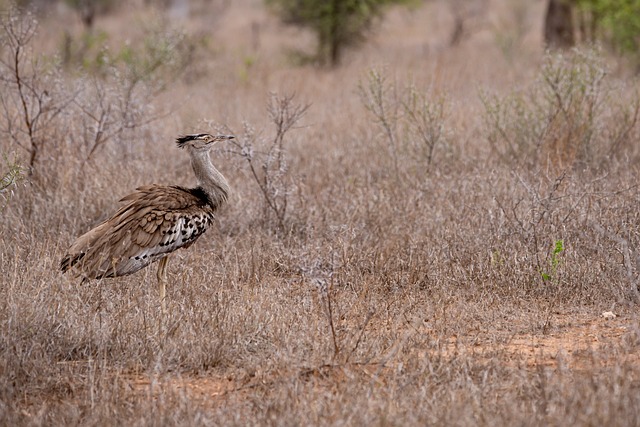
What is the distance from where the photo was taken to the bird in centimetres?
467

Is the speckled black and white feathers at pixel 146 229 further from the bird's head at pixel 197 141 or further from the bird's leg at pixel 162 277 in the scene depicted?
the bird's leg at pixel 162 277

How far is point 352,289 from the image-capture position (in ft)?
17.3

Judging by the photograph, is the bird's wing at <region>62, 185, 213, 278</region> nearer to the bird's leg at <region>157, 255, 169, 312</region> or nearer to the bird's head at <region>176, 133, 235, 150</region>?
the bird's leg at <region>157, 255, 169, 312</region>

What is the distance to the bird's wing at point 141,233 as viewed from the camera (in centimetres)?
466

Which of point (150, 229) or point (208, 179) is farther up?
point (208, 179)

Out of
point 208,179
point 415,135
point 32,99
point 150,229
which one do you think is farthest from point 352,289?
point 32,99

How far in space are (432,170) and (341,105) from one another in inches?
114

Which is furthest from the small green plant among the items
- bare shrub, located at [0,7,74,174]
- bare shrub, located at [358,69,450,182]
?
bare shrub, located at [0,7,74,174]

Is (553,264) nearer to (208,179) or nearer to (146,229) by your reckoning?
(208,179)

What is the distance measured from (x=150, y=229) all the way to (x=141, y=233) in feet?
0.18

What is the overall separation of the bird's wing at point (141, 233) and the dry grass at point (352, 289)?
196 mm

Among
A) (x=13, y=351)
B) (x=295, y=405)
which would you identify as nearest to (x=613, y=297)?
(x=295, y=405)

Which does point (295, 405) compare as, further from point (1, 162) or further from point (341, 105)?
point (341, 105)

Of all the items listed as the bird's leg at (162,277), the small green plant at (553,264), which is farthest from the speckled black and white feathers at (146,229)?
the small green plant at (553,264)
